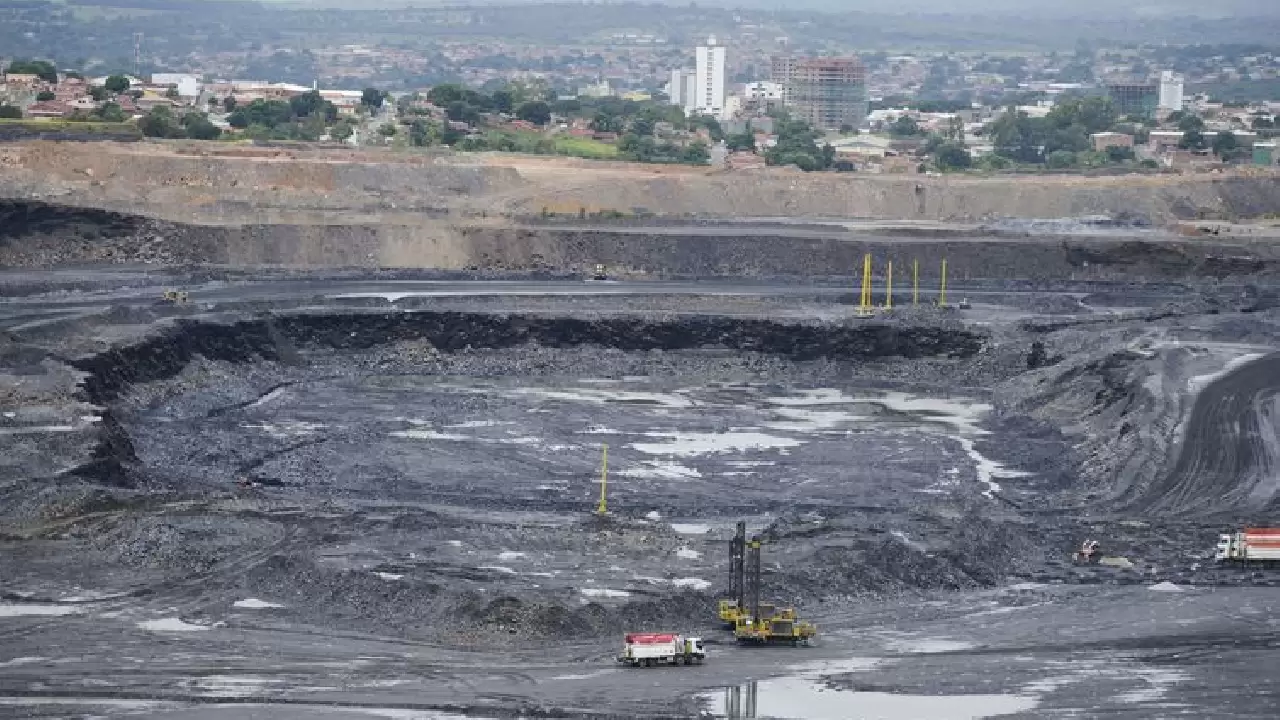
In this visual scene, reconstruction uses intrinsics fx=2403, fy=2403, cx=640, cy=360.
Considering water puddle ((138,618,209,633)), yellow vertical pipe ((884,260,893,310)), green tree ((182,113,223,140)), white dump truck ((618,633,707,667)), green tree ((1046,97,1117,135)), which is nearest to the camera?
white dump truck ((618,633,707,667))

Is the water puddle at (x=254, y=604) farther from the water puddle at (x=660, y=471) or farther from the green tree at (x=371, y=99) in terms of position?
the green tree at (x=371, y=99)

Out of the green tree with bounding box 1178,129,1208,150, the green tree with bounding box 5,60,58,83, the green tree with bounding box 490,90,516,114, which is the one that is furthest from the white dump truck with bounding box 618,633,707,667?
the green tree with bounding box 490,90,516,114

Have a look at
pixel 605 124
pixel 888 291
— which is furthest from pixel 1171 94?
pixel 888 291

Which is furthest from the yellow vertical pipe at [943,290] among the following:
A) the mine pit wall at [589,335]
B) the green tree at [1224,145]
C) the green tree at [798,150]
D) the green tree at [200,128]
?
the green tree at [1224,145]

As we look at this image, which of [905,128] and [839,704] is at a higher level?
[839,704]

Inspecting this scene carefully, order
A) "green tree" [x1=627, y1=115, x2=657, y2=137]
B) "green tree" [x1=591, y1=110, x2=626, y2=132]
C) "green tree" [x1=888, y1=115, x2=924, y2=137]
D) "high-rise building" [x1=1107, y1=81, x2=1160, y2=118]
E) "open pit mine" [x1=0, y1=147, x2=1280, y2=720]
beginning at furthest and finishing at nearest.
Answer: "high-rise building" [x1=1107, y1=81, x2=1160, y2=118]
"green tree" [x1=888, y1=115, x2=924, y2=137]
"green tree" [x1=627, y1=115, x2=657, y2=137]
"green tree" [x1=591, y1=110, x2=626, y2=132]
"open pit mine" [x1=0, y1=147, x2=1280, y2=720]

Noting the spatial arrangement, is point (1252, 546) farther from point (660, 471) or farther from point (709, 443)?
point (709, 443)

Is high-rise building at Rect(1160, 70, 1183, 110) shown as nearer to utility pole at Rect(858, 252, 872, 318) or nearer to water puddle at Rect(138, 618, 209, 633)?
utility pole at Rect(858, 252, 872, 318)
